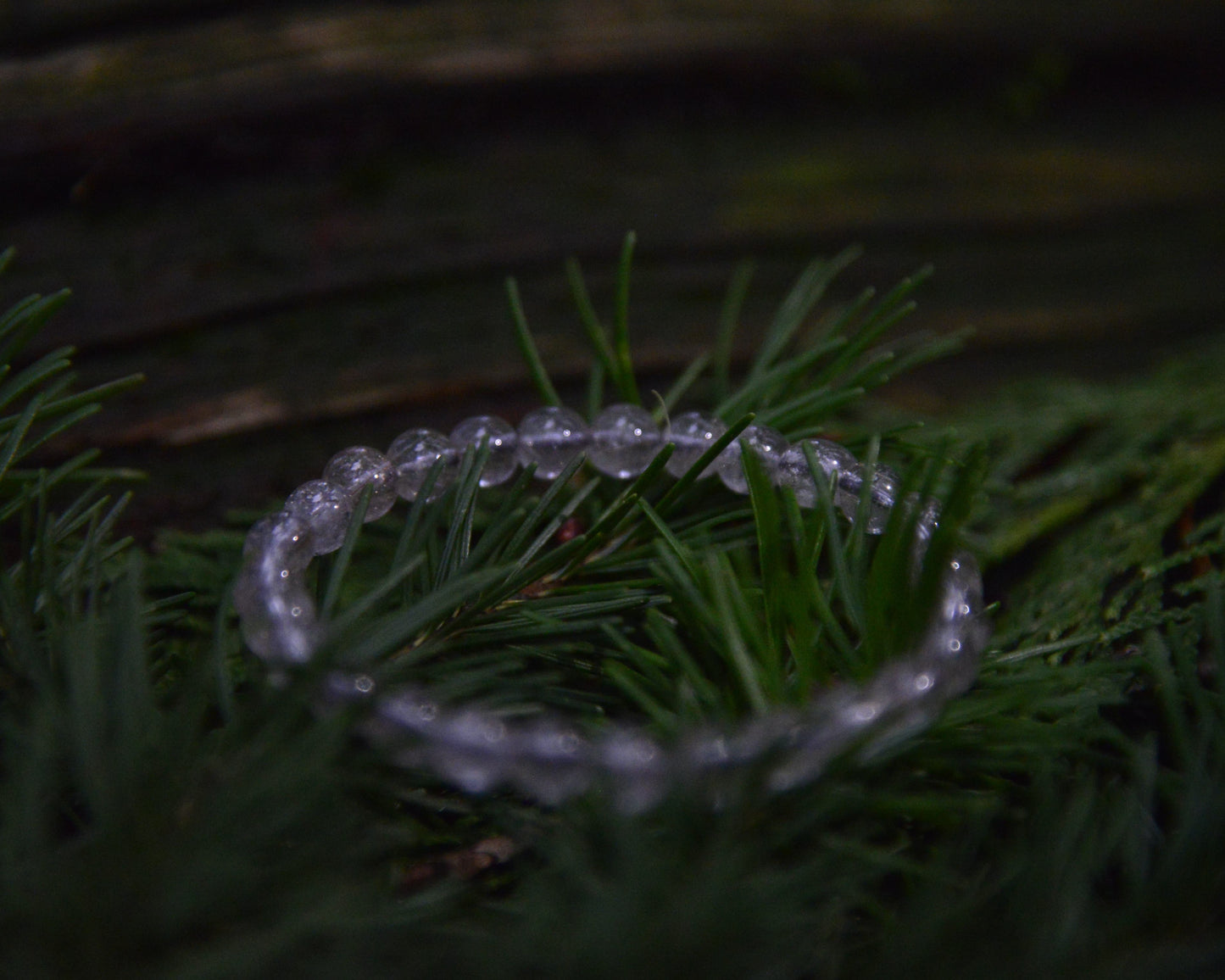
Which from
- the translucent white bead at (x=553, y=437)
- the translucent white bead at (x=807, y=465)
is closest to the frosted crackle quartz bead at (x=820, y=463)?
the translucent white bead at (x=807, y=465)

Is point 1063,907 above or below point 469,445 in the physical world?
below

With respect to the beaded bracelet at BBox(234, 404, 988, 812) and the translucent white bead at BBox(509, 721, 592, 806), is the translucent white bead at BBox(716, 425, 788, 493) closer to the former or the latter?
the beaded bracelet at BBox(234, 404, 988, 812)

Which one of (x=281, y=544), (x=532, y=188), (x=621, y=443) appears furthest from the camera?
(x=532, y=188)

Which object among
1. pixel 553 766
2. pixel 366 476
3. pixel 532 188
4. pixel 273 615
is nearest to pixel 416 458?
pixel 366 476

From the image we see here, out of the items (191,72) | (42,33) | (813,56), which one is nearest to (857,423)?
(813,56)

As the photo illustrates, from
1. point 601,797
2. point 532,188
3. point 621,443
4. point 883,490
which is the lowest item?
point 601,797

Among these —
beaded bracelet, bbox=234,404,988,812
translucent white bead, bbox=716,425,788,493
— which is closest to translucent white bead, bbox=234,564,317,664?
beaded bracelet, bbox=234,404,988,812

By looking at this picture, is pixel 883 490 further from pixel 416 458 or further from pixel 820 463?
pixel 416 458

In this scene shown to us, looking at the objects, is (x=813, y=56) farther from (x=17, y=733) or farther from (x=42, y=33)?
(x=17, y=733)
